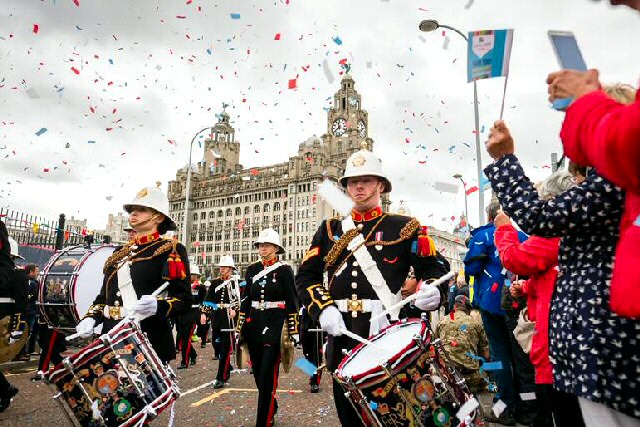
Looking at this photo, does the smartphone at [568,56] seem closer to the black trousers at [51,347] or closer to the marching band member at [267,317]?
the marching band member at [267,317]

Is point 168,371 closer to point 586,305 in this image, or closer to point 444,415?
point 444,415

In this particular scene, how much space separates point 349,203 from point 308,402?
430cm

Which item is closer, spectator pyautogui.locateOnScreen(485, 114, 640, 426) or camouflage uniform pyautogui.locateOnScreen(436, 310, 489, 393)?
spectator pyautogui.locateOnScreen(485, 114, 640, 426)

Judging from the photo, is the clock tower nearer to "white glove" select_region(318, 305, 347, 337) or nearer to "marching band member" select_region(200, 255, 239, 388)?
"marching band member" select_region(200, 255, 239, 388)

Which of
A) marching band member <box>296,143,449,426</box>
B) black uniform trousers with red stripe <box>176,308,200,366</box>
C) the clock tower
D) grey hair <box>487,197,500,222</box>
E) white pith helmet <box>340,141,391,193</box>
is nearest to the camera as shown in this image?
marching band member <box>296,143,449,426</box>

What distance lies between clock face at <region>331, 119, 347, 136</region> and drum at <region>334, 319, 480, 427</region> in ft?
357

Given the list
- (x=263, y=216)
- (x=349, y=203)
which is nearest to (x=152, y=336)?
(x=349, y=203)

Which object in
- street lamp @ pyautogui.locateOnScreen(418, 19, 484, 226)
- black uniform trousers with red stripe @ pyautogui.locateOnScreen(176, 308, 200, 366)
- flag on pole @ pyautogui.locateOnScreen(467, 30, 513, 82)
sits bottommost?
black uniform trousers with red stripe @ pyautogui.locateOnScreen(176, 308, 200, 366)

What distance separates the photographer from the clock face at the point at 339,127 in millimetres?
109775

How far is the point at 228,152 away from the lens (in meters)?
121

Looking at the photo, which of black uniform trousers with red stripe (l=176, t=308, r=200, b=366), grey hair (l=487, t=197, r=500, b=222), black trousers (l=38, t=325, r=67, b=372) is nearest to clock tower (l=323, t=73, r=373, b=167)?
black uniform trousers with red stripe (l=176, t=308, r=200, b=366)

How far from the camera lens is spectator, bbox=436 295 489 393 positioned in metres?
7.12

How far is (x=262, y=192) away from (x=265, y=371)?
9973cm

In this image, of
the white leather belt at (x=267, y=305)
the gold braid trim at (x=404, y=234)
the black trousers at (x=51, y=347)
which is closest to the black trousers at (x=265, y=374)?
the white leather belt at (x=267, y=305)
